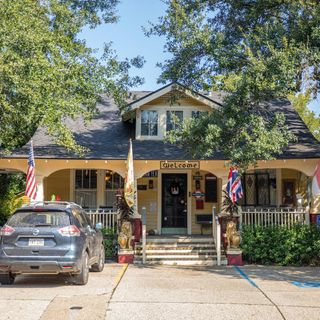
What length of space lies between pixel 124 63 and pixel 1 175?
400 inches

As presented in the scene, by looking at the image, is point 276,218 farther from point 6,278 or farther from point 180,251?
point 6,278

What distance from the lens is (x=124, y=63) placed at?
1783 cm

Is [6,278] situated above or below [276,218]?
below

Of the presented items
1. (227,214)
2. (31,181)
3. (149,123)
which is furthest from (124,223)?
(149,123)

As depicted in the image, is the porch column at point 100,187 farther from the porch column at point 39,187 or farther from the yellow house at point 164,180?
the porch column at point 39,187

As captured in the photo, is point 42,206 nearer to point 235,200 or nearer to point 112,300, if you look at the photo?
point 112,300

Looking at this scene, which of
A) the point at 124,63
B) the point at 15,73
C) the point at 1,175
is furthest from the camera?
the point at 1,175

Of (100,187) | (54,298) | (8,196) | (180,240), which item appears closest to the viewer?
(54,298)

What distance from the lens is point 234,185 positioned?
49.6ft

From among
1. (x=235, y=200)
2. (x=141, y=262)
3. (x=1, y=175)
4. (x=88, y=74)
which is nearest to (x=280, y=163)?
(x=235, y=200)

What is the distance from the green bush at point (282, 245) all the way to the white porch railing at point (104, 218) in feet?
14.3

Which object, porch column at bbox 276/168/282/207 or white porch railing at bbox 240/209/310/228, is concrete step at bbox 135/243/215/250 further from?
porch column at bbox 276/168/282/207

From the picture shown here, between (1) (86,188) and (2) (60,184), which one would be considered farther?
(2) (60,184)

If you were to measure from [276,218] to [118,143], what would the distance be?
6443 millimetres
